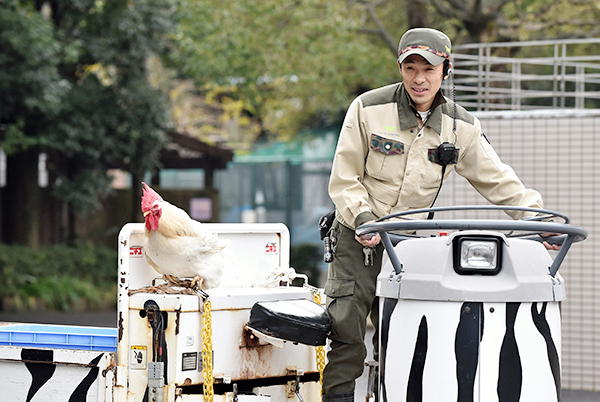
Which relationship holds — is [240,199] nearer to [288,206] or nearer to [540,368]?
[288,206]

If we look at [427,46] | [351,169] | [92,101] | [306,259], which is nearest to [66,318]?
[92,101]

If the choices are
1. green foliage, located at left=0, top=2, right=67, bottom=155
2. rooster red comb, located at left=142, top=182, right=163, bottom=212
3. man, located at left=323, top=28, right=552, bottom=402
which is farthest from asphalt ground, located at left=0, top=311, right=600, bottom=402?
man, located at left=323, top=28, right=552, bottom=402

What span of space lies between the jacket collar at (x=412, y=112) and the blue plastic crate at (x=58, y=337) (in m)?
1.89

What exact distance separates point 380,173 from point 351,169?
15 cm

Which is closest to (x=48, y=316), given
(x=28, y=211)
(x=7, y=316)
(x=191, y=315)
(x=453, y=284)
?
(x=7, y=316)

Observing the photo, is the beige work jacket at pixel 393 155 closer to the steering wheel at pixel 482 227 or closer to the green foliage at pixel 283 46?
the steering wheel at pixel 482 227

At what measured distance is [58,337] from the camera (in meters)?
4.36

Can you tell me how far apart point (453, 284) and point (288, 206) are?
18.1 m

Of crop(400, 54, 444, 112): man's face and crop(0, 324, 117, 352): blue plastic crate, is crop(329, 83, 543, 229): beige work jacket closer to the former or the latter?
Result: crop(400, 54, 444, 112): man's face

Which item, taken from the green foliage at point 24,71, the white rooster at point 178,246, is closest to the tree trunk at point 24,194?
the green foliage at point 24,71

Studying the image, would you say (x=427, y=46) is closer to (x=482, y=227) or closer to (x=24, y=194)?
(x=482, y=227)

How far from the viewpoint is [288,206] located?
69.2ft

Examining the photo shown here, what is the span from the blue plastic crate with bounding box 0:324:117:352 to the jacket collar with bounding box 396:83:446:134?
6.21 feet

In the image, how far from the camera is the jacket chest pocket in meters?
3.86
